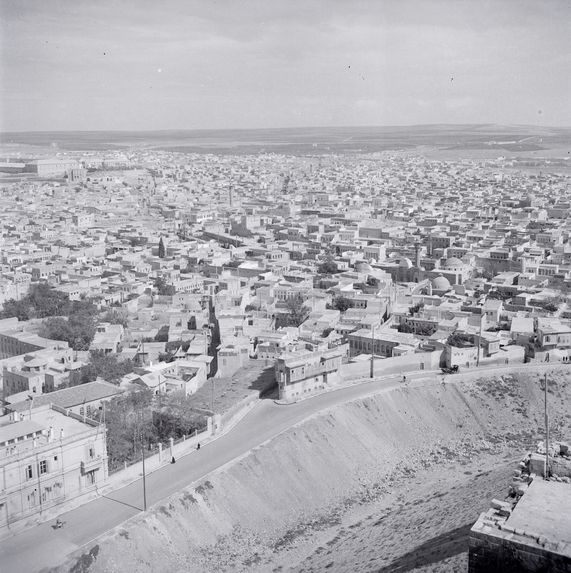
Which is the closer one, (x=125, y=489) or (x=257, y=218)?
(x=125, y=489)

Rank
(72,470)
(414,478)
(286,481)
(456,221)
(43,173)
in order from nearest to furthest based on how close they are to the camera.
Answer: (72,470) < (286,481) < (414,478) < (456,221) < (43,173)

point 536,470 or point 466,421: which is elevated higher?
point 536,470

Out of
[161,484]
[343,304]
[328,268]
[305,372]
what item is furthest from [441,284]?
[161,484]

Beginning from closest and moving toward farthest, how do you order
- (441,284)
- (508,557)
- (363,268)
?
1. (508,557)
2. (441,284)
3. (363,268)

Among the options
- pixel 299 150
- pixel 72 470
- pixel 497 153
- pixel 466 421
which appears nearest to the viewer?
pixel 72 470

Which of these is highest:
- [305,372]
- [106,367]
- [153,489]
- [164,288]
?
[164,288]

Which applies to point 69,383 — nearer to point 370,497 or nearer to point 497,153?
point 370,497

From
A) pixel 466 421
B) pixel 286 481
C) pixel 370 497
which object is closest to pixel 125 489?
pixel 286 481

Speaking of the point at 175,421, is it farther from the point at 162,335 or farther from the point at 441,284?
the point at 441,284
